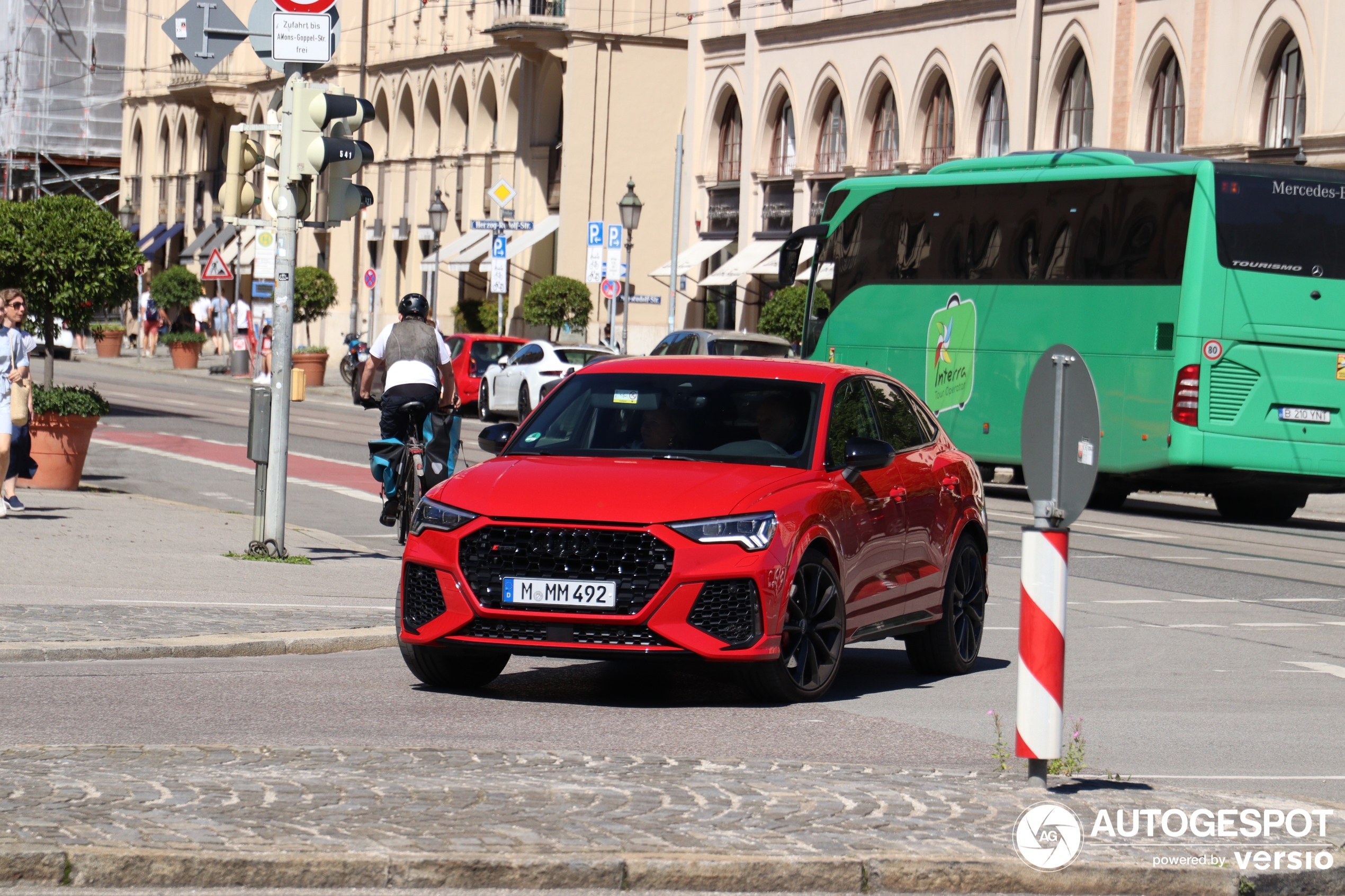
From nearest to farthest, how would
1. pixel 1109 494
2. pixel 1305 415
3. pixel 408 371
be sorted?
1. pixel 408 371
2. pixel 1305 415
3. pixel 1109 494

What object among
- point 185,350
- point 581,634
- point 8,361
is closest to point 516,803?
point 581,634

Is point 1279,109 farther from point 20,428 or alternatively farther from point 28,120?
point 28,120

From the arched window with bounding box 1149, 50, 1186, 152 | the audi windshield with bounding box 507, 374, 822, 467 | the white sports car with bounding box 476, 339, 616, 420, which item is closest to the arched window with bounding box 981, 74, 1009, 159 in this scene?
the arched window with bounding box 1149, 50, 1186, 152

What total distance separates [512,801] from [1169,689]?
5.06 metres

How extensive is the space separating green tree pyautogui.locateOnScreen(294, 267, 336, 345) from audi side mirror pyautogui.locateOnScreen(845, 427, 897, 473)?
45.8 meters

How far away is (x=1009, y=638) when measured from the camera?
12930mm

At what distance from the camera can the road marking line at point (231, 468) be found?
22.0 metres

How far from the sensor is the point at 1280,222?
2311 cm

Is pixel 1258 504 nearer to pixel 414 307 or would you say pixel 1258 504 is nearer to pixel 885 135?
pixel 414 307

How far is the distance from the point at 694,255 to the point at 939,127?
32.3 ft

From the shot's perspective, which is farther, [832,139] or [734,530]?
[832,139]

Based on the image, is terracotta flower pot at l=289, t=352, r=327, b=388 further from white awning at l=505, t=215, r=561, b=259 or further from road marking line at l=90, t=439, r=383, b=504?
road marking line at l=90, t=439, r=383, b=504

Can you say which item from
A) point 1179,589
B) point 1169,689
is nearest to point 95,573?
point 1169,689

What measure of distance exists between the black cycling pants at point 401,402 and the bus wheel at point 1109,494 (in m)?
11.3
